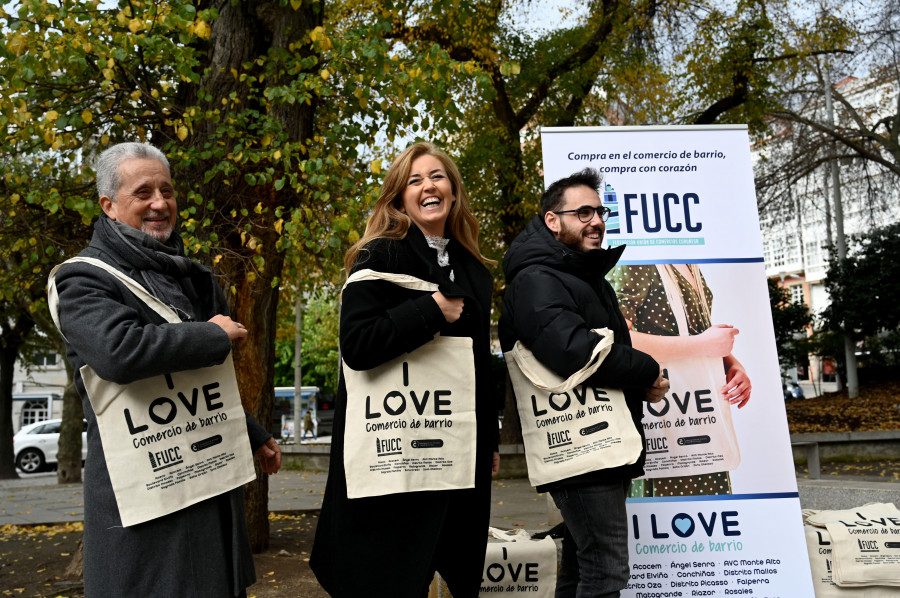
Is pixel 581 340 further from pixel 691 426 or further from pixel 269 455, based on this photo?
pixel 691 426

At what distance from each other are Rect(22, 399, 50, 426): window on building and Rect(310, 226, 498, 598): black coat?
161ft

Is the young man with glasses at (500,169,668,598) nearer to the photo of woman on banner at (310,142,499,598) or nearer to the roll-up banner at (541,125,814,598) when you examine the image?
the photo of woman on banner at (310,142,499,598)

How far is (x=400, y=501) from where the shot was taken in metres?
2.67

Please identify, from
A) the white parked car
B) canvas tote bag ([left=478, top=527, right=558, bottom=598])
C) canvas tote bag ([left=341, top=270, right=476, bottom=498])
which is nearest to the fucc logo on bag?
canvas tote bag ([left=341, top=270, right=476, bottom=498])

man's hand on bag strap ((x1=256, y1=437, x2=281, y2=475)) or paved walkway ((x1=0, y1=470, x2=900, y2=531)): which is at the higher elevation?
man's hand on bag strap ((x1=256, y1=437, x2=281, y2=475))

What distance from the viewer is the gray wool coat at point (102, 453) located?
2.18m

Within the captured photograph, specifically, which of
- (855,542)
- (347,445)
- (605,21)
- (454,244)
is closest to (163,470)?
(347,445)

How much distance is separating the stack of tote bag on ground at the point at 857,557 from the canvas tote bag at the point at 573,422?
6.26ft

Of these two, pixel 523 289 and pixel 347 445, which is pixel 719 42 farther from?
pixel 347 445

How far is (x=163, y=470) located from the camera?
2.27 meters

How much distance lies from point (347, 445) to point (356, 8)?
10793mm

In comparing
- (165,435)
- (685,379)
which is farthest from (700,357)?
(165,435)

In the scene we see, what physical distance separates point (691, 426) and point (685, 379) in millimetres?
246

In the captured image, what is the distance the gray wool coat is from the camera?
7.16 feet
